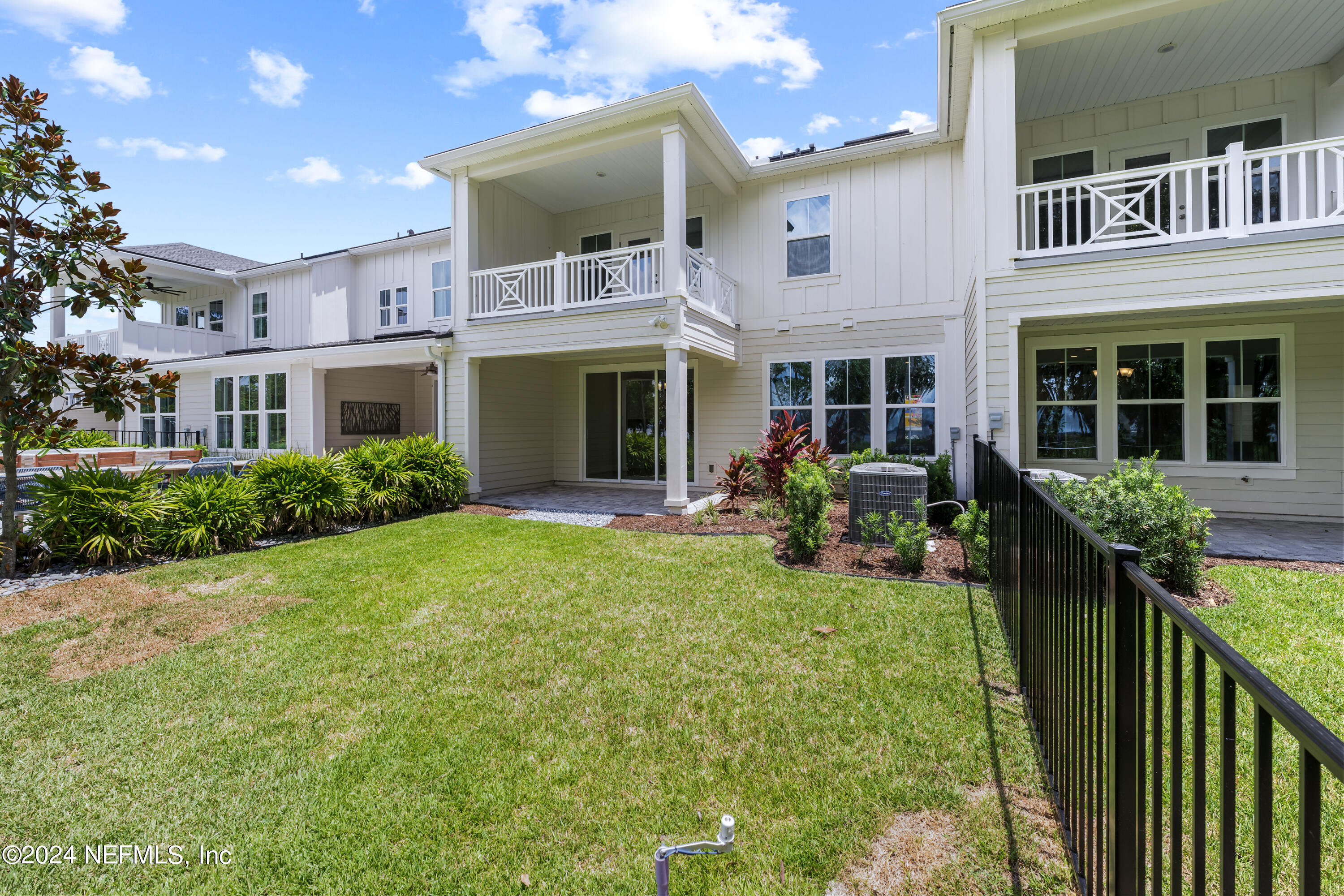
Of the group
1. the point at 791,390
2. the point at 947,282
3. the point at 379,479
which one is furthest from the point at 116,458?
the point at 947,282

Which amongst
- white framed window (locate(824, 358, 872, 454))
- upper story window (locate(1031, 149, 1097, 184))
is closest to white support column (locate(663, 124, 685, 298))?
white framed window (locate(824, 358, 872, 454))

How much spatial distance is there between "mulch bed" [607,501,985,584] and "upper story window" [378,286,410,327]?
9.63 meters

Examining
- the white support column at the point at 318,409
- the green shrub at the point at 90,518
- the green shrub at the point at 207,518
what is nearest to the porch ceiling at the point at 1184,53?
the green shrub at the point at 207,518

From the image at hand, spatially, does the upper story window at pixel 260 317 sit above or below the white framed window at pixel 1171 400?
above

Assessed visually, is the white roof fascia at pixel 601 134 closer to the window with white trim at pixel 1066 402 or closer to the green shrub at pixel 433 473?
the green shrub at pixel 433 473

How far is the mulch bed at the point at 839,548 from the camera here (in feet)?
18.9

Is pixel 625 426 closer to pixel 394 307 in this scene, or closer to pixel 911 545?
pixel 394 307

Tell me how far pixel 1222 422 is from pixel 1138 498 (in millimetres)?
5110

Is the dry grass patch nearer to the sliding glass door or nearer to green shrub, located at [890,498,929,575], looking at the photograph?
green shrub, located at [890,498,929,575]

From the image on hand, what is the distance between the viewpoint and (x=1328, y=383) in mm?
7781

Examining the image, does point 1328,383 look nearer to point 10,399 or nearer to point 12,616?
point 12,616

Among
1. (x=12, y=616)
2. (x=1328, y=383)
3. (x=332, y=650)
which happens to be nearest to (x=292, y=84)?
(x=12, y=616)

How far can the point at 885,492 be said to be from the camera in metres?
6.82

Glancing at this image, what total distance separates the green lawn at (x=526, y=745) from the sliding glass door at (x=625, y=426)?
25.0 ft
